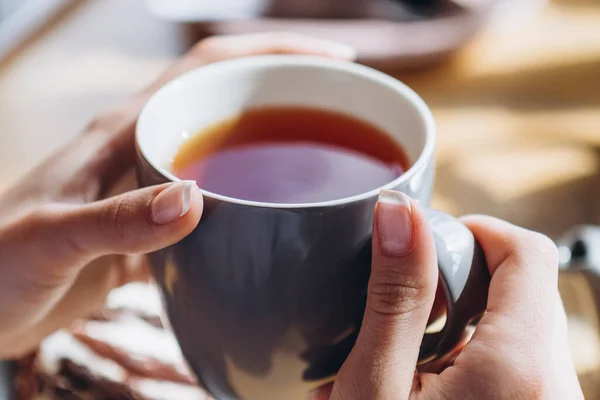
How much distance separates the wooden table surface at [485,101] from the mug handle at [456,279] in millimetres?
189

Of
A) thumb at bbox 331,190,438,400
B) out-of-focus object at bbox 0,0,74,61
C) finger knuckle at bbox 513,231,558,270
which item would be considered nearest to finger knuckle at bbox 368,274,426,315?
thumb at bbox 331,190,438,400

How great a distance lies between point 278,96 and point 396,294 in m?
0.24

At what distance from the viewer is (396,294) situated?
1.23 feet

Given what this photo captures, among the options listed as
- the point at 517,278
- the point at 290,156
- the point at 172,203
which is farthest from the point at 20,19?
the point at 517,278

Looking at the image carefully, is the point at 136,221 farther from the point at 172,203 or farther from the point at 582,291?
the point at 582,291

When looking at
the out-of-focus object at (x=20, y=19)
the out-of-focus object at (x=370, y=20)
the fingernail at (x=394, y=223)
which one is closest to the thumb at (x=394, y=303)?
the fingernail at (x=394, y=223)

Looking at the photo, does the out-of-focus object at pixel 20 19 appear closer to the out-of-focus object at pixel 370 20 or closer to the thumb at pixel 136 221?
the out-of-focus object at pixel 370 20

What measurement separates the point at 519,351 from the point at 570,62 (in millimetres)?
627

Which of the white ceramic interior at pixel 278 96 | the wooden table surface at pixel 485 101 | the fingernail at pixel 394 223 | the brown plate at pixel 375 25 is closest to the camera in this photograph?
the fingernail at pixel 394 223

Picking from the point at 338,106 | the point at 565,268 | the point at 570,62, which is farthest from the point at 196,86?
the point at 570,62

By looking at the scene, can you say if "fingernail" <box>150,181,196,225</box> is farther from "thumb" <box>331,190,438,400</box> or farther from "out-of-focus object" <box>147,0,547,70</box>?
"out-of-focus object" <box>147,0,547,70</box>

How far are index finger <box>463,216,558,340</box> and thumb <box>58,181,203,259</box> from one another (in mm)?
203

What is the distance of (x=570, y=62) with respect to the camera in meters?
0.91

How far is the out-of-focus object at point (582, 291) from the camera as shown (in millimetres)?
567
